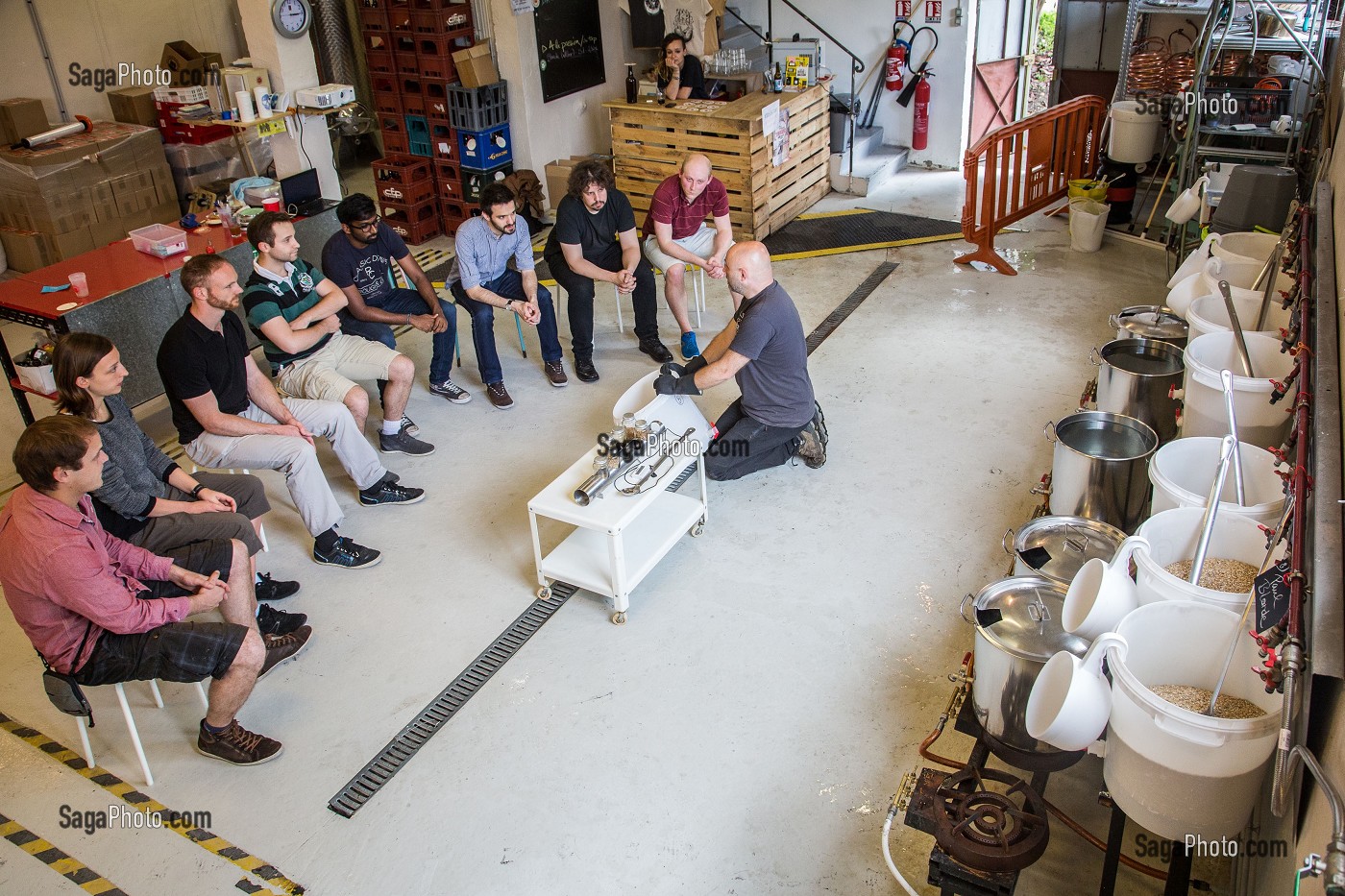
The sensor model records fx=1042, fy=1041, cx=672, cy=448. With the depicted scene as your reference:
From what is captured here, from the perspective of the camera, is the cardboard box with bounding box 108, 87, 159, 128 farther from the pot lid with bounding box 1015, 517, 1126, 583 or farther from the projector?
the pot lid with bounding box 1015, 517, 1126, 583

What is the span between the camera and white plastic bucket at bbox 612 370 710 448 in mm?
4695

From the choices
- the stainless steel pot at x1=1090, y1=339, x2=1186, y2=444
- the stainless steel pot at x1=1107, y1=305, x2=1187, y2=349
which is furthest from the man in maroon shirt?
the stainless steel pot at x1=1107, y1=305, x2=1187, y2=349

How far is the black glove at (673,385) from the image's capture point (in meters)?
4.71

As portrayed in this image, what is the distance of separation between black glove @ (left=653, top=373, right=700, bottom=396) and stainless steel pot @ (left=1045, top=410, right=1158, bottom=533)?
1.56m

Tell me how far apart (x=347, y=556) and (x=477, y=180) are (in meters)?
4.38

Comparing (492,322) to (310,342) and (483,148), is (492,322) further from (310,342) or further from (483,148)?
(483,148)

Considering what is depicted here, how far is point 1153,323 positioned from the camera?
16.4 ft

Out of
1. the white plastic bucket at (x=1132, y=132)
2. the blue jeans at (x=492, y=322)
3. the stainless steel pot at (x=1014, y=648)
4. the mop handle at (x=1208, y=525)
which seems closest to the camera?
the mop handle at (x=1208, y=525)

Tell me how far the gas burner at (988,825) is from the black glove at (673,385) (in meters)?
2.33

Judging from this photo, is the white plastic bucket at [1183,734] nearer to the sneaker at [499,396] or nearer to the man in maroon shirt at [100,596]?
the man in maroon shirt at [100,596]

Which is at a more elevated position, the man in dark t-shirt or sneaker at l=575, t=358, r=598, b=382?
the man in dark t-shirt

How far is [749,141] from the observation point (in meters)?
7.61

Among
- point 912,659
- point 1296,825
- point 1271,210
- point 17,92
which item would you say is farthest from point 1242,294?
point 17,92

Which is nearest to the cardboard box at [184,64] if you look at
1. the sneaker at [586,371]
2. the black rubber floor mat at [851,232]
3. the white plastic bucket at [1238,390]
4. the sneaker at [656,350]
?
the sneaker at [586,371]
